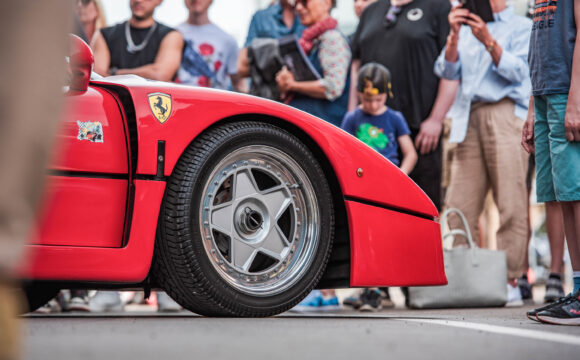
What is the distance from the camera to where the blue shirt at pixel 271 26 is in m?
6.26

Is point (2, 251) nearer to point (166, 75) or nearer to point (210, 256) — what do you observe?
point (210, 256)

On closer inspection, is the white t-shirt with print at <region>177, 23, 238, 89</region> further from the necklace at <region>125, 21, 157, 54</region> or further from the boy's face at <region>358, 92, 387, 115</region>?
the boy's face at <region>358, 92, 387, 115</region>

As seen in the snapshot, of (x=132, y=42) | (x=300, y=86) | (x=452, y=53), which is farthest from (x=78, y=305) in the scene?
(x=452, y=53)

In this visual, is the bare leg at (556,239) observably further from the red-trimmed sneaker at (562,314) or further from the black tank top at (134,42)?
the black tank top at (134,42)

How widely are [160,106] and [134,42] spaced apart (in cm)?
323

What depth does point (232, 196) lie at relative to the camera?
3.18m

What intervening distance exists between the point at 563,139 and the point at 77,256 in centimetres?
201

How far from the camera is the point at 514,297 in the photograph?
5.48m

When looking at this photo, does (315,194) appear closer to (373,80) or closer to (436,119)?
(373,80)

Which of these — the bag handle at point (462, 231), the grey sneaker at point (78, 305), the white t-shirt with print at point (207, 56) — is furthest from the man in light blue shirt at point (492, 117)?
the grey sneaker at point (78, 305)

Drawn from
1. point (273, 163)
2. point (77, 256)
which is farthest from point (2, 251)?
point (273, 163)

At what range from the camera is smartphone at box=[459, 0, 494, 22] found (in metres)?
5.62

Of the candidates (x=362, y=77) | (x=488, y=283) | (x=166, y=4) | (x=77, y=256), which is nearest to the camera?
(x=77, y=256)

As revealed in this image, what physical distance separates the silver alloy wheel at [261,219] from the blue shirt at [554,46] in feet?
3.77
